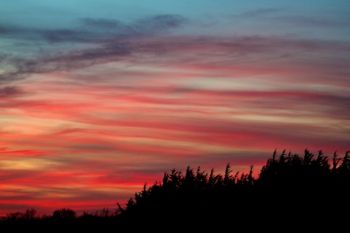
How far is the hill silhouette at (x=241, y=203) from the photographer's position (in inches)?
2143

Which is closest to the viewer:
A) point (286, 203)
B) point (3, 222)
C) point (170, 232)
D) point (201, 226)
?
point (286, 203)

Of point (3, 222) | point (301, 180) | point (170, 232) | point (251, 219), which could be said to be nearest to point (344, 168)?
point (301, 180)

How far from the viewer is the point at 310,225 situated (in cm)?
5147

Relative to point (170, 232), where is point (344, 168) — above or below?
above

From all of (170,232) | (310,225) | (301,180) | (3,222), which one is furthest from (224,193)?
(3,222)

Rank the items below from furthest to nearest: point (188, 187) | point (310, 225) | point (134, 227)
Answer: point (188, 187) → point (134, 227) → point (310, 225)

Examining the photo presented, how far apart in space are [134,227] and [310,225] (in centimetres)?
3126

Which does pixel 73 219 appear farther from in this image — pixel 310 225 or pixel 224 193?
pixel 310 225

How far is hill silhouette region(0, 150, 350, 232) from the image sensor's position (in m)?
54.4

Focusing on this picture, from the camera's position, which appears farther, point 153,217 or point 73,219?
point 73,219

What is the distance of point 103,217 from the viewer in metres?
87.2

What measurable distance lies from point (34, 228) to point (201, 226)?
104ft

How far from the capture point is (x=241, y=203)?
222 feet

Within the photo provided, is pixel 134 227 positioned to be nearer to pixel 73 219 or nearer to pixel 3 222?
pixel 73 219
